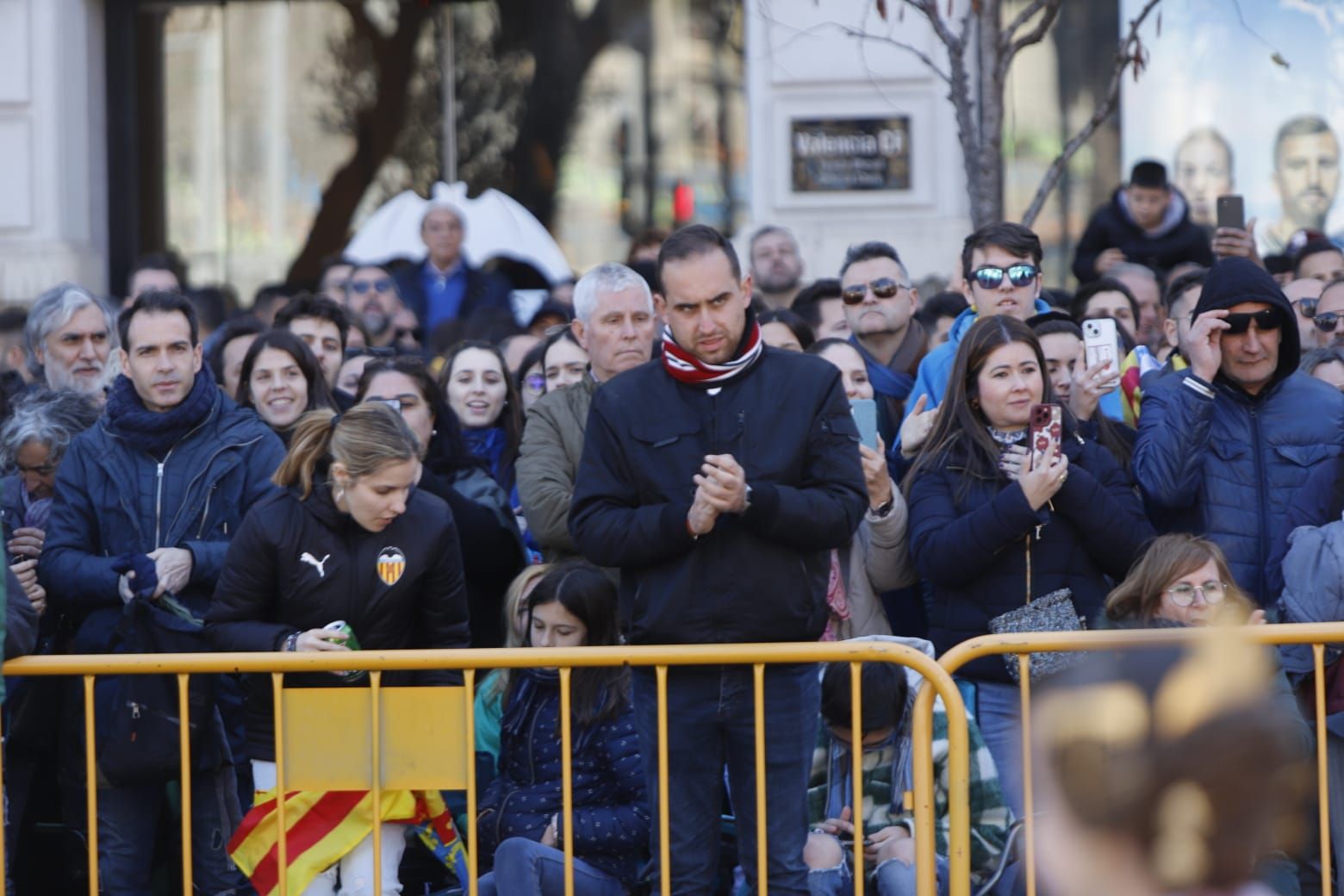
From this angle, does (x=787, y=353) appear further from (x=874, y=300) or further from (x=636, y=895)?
(x=874, y=300)

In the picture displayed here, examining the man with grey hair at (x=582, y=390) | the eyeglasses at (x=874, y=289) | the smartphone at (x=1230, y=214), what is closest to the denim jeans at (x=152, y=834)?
the man with grey hair at (x=582, y=390)

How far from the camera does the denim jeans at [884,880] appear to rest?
→ 18.8ft

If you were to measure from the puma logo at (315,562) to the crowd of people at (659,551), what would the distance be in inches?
0.5

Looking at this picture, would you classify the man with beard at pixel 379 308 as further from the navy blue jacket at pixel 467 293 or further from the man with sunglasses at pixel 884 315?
the man with sunglasses at pixel 884 315

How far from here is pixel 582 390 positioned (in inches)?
268

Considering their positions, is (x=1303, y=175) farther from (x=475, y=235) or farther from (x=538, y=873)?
(x=538, y=873)

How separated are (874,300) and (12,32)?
21.0 feet

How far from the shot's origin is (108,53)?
13.1 m

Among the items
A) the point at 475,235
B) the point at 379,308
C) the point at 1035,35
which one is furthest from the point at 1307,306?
the point at 475,235

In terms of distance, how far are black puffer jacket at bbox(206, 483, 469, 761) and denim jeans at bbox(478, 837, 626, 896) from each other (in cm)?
54

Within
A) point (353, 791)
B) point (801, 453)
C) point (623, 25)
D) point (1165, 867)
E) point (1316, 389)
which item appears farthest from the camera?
point (623, 25)

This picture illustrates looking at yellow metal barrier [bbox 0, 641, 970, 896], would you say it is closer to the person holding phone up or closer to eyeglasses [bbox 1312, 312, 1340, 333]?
the person holding phone up

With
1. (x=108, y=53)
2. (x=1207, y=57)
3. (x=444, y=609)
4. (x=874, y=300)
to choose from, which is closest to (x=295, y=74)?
(x=108, y=53)

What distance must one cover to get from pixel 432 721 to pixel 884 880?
139 centimetres
